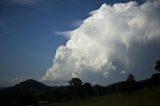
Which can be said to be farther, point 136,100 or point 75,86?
point 75,86

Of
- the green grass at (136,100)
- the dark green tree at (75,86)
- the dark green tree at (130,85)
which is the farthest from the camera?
the dark green tree at (75,86)

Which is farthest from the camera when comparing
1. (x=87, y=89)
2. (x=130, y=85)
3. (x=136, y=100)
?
(x=87, y=89)

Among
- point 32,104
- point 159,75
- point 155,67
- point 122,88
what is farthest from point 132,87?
point 32,104

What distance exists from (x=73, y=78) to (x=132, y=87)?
35.2 m

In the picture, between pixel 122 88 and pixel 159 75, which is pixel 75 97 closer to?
pixel 122 88

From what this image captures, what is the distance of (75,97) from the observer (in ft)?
430

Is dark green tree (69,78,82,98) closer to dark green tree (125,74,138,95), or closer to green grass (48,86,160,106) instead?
dark green tree (125,74,138,95)

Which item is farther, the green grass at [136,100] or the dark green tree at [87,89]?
the dark green tree at [87,89]

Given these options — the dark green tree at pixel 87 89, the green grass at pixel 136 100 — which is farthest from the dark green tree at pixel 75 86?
the green grass at pixel 136 100

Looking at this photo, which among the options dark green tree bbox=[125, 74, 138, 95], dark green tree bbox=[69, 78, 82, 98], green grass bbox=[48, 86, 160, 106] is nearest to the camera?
green grass bbox=[48, 86, 160, 106]

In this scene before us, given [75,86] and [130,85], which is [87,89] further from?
[130,85]

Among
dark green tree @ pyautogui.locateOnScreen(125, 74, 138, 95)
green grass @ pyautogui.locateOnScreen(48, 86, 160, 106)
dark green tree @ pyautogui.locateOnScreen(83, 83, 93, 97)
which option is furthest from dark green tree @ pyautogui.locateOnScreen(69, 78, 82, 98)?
green grass @ pyautogui.locateOnScreen(48, 86, 160, 106)

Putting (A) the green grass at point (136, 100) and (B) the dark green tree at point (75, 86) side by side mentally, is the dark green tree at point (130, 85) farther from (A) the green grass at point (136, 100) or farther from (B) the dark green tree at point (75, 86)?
(B) the dark green tree at point (75, 86)

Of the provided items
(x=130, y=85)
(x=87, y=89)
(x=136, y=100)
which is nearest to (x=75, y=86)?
(x=87, y=89)
